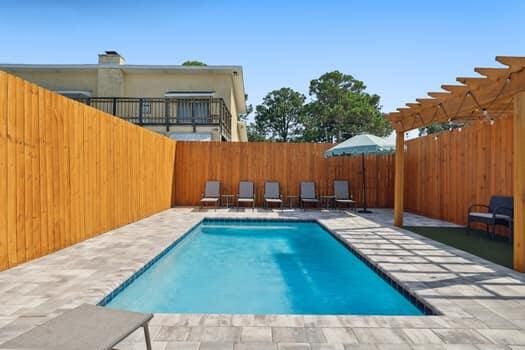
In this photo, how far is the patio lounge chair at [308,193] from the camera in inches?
421

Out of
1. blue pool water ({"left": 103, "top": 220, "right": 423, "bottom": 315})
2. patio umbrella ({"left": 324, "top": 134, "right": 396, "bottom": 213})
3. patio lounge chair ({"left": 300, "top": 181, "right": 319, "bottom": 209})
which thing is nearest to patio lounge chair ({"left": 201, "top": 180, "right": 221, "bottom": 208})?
patio lounge chair ({"left": 300, "top": 181, "right": 319, "bottom": 209})

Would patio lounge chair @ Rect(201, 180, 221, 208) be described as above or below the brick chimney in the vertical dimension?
below

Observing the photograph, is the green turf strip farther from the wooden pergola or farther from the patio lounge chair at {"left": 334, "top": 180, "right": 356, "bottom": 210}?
the patio lounge chair at {"left": 334, "top": 180, "right": 356, "bottom": 210}

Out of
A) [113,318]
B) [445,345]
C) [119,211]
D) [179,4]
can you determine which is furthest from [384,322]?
[179,4]

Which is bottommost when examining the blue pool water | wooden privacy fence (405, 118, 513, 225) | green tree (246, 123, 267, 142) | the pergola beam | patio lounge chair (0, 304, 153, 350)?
the blue pool water

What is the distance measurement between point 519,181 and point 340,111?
21059mm

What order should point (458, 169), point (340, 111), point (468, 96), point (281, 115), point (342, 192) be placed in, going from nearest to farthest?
point (468, 96), point (458, 169), point (342, 192), point (340, 111), point (281, 115)

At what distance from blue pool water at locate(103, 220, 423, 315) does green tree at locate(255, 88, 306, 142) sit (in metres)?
24.7

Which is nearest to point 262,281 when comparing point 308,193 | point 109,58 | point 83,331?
point 83,331

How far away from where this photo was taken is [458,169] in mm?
7762

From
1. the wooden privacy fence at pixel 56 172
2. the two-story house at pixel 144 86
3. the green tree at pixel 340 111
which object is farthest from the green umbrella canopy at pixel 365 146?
the green tree at pixel 340 111

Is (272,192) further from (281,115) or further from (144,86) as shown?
(281,115)

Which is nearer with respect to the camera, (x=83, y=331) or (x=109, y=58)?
(x=83, y=331)

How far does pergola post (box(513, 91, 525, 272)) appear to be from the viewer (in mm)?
4156
